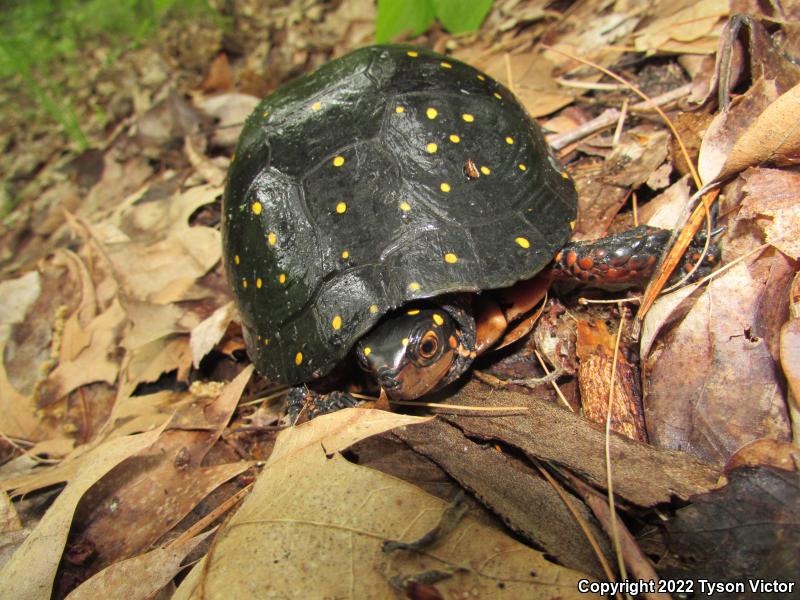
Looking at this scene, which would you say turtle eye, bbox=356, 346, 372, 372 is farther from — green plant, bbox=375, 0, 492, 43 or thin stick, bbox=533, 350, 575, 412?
green plant, bbox=375, 0, 492, 43

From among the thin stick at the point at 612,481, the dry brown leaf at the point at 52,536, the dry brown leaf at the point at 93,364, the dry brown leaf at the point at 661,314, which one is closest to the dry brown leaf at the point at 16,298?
the dry brown leaf at the point at 93,364

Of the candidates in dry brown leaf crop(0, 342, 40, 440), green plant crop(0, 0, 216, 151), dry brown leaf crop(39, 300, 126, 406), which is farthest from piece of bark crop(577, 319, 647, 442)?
green plant crop(0, 0, 216, 151)

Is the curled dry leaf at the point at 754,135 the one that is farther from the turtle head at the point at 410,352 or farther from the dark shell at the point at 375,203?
the turtle head at the point at 410,352

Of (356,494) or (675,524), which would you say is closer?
(675,524)

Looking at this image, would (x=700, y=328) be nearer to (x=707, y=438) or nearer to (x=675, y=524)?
(x=707, y=438)

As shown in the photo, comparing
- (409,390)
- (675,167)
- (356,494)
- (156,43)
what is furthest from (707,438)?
(156,43)
